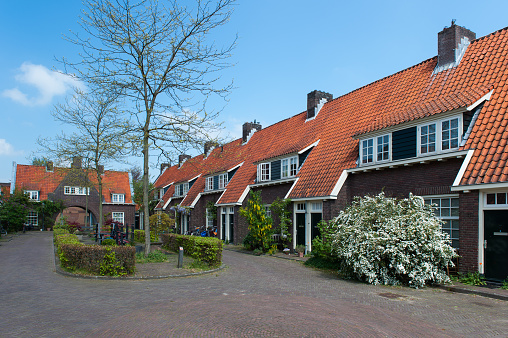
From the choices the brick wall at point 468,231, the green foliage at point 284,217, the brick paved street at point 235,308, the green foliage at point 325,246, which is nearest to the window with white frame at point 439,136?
the brick wall at point 468,231

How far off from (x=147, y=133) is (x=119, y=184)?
130 ft

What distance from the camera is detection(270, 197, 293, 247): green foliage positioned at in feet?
64.0

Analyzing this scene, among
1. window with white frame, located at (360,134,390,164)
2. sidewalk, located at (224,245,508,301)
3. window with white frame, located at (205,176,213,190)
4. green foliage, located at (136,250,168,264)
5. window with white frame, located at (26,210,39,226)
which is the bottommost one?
window with white frame, located at (26,210,39,226)

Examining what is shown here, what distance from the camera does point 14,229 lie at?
39219mm

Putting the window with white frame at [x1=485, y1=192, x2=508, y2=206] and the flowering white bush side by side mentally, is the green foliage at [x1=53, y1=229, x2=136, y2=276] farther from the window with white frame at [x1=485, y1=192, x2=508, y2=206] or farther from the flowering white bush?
the window with white frame at [x1=485, y1=192, x2=508, y2=206]

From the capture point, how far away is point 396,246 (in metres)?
11.4

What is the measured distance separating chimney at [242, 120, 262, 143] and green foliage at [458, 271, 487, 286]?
21.6m

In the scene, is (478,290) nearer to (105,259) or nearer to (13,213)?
(105,259)

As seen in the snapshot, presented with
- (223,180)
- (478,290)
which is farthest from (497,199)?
(223,180)

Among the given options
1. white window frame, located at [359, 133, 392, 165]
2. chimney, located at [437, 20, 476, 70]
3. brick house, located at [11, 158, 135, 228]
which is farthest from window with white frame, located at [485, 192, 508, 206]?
brick house, located at [11, 158, 135, 228]

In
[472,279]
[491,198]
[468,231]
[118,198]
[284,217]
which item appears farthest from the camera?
[118,198]

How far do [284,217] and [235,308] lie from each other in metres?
11.8

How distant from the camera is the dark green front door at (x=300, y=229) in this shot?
18.8 m

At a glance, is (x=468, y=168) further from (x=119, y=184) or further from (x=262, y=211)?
(x=119, y=184)
